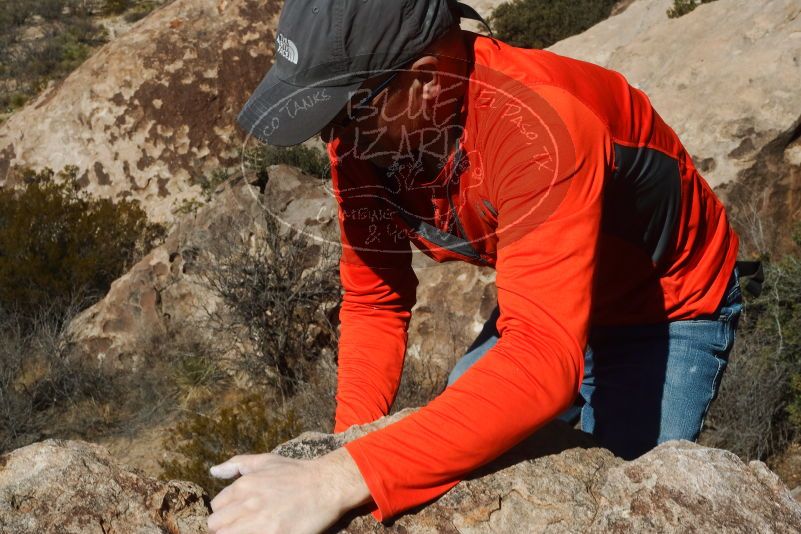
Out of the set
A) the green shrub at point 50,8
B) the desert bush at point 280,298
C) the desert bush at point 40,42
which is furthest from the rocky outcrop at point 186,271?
the green shrub at point 50,8

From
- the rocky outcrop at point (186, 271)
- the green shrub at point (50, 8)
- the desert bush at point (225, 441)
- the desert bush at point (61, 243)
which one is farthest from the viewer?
the green shrub at point (50, 8)

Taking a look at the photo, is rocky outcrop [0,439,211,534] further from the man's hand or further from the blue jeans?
the blue jeans

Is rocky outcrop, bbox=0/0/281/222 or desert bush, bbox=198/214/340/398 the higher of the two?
rocky outcrop, bbox=0/0/281/222

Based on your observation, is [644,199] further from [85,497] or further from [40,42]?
[40,42]

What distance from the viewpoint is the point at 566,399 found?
4.26ft

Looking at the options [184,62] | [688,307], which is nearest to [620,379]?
[688,307]

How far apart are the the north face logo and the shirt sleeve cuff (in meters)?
0.79

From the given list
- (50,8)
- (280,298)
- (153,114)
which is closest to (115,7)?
(50,8)

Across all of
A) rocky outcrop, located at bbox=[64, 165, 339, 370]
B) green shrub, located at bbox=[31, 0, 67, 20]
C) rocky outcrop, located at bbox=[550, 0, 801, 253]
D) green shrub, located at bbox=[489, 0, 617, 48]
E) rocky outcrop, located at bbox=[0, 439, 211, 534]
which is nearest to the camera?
rocky outcrop, located at bbox=[0, 439, 211, 534]

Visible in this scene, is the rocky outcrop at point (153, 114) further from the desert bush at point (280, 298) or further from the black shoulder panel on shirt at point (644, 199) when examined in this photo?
the black shoulder panel on shirt at point (644, 199)

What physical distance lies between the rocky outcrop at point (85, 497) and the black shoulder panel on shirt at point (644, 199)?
107 centimetres

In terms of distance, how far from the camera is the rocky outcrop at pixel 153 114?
8.36 metres

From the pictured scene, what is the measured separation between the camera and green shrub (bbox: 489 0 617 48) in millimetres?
9234

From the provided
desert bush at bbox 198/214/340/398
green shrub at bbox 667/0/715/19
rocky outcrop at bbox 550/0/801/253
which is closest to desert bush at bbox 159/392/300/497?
desert bush at bbox 198/214/340/398
